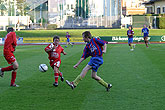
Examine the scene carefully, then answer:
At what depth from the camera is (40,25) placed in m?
68.9

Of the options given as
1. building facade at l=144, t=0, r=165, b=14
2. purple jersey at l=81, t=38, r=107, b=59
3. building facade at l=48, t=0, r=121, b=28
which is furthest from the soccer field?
building facade at l=144, t=0, r=165, b=14

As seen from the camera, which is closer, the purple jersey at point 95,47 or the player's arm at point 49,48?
the purple jersey at point 95,47

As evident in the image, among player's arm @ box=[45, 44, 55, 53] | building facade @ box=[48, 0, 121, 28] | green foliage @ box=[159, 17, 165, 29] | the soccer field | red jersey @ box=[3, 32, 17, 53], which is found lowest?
the soccer field

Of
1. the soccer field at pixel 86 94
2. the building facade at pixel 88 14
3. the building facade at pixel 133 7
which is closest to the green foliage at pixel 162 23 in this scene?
the building facade at pixel 88 14

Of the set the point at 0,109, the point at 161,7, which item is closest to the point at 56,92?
the point at 0,109

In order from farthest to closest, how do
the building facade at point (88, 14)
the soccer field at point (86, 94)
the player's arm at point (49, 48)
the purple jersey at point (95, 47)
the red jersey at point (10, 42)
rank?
the building facade at point (88, 14) < the player's arm at point (49, 48) < the red jersey at point (10, 42) < the purple jersey at point (95, 47) < the soccer field at point (86, 94)

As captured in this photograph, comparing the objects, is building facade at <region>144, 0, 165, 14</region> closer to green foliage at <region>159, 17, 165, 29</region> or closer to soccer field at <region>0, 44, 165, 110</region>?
green foliage at <region>159, 17, 165, 29</region>

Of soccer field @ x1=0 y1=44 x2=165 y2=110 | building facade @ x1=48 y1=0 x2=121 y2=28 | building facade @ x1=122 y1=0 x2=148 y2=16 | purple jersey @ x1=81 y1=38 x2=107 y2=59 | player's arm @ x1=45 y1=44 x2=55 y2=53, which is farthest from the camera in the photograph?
building facade @ x1=122 y1=0 x2=148 y2=16

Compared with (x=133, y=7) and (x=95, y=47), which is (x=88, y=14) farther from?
(x=95, y=47)

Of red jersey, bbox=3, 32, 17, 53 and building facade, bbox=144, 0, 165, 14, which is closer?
red jersey, bbox=3, 32, 17, 53

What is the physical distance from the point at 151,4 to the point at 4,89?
73110mm

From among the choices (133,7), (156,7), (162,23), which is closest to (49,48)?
(162,23)

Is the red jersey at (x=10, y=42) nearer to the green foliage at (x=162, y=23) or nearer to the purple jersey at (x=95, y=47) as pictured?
the purple jersey at (x=95, y=47)

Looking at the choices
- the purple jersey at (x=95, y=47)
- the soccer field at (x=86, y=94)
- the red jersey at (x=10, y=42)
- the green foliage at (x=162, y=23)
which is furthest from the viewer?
the green foliage at (x=162, y=23)
